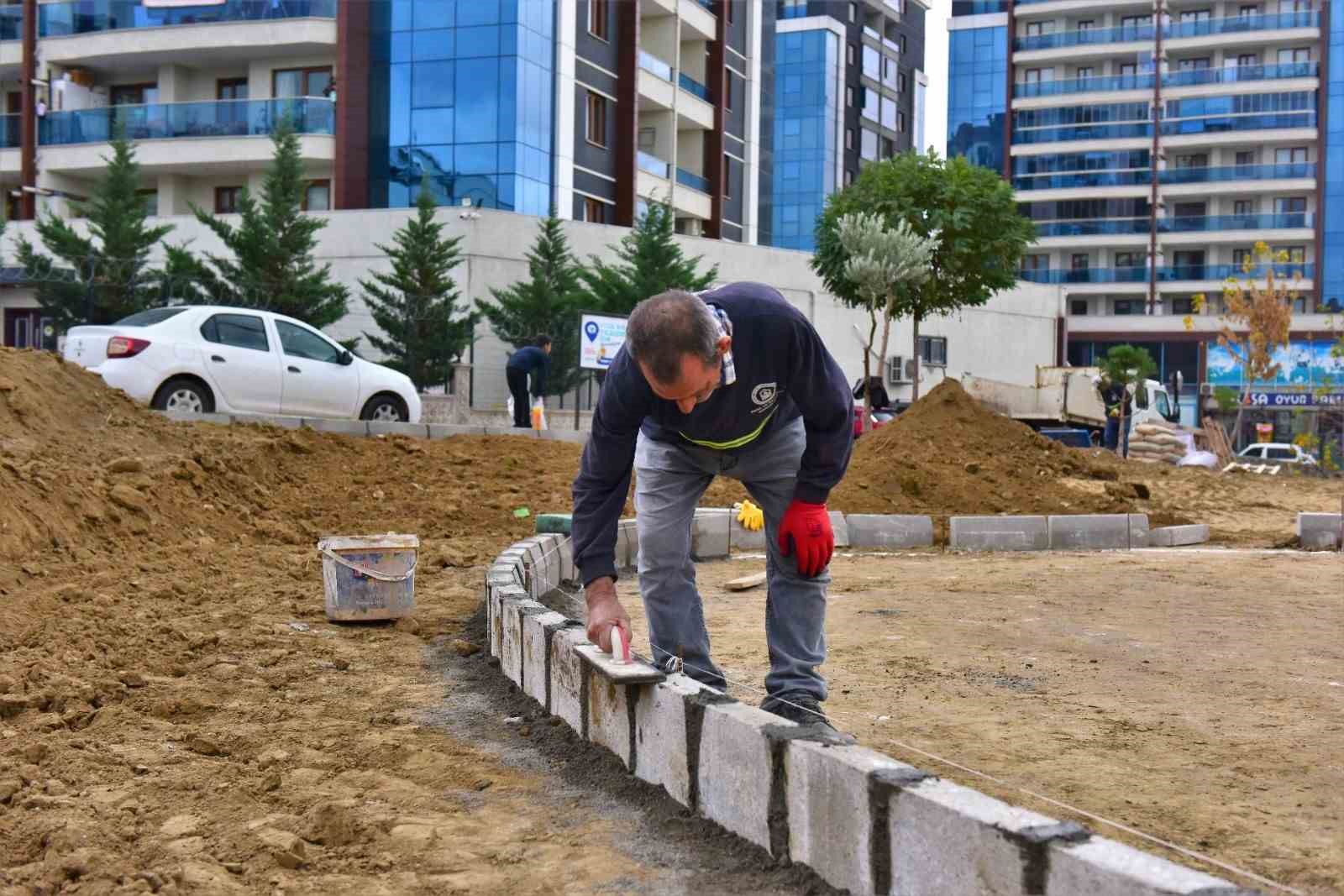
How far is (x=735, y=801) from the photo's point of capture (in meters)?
3.18

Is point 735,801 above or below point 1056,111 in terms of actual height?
below

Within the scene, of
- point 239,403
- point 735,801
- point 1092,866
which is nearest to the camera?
point 1092,866

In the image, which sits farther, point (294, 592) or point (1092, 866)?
point (294, 592)

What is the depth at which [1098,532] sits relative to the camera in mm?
11156

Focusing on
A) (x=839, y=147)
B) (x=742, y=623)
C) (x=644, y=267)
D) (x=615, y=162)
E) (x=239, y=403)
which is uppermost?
(x=839, y=147)

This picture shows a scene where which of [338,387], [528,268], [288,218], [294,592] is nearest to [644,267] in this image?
[528,268]

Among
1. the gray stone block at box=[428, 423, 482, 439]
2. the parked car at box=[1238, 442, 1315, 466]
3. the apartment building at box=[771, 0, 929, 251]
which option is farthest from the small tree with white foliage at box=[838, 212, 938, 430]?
the apartment building at box=[771, 0, 929, 251]

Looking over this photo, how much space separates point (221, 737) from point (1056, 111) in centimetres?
6389

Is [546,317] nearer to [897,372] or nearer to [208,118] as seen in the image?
[208,118]

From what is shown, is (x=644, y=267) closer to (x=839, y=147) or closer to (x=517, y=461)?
(x=517, y=461)

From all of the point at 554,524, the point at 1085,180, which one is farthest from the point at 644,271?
the point at 1085,180

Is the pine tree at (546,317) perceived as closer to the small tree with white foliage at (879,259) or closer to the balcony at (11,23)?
the small tree with white foliage at (879,259)

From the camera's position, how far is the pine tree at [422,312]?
2522 centimetres

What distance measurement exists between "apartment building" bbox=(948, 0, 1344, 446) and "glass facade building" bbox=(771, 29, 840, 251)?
11248 millimetres
